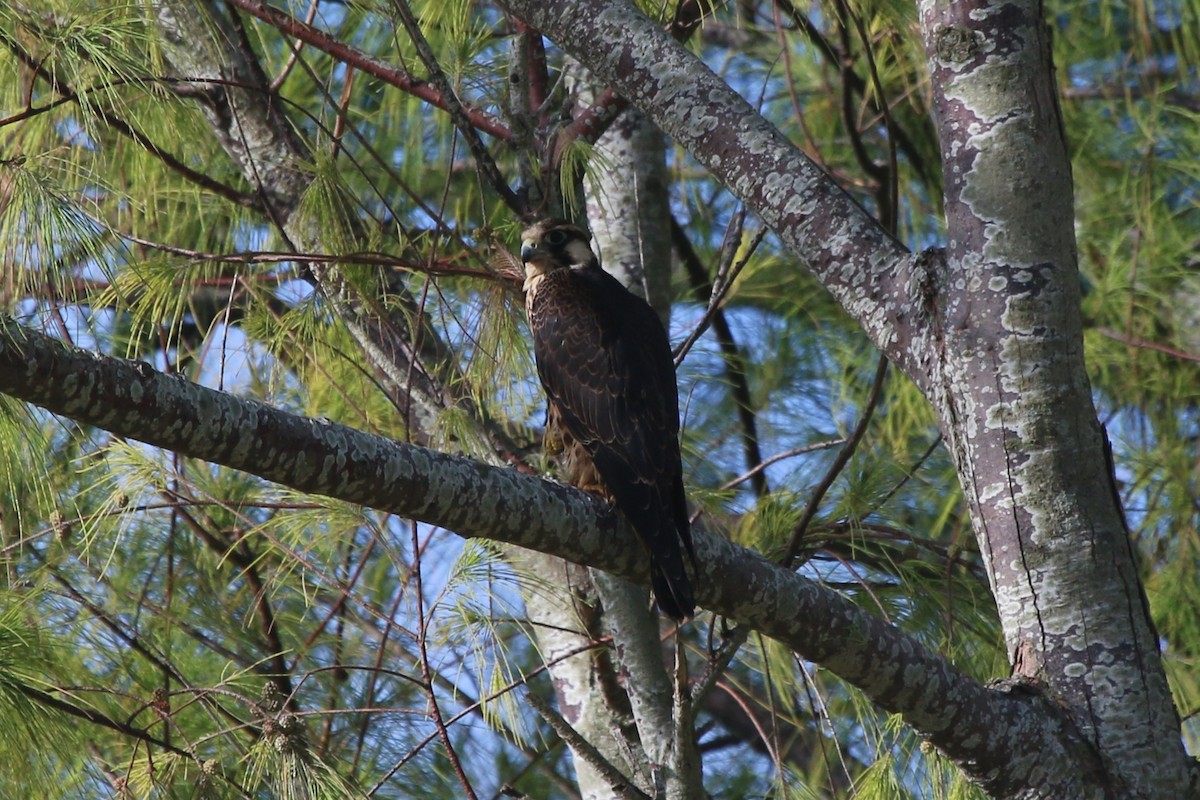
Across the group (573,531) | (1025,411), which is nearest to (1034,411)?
(1025,411)

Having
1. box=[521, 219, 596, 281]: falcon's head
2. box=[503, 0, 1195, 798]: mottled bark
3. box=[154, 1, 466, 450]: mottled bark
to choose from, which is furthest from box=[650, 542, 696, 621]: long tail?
box=[521, 219, 596, 281]: falcon's head

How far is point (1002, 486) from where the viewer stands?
2.29 metres

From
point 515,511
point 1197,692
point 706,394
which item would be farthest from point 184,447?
Result: point 706,394

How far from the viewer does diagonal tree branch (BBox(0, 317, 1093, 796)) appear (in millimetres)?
1820

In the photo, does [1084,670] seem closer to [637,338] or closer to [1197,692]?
[637,338]

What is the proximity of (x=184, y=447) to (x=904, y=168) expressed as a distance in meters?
4.09

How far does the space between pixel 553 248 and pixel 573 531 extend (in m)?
1.25

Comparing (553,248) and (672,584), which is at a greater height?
(553,248)

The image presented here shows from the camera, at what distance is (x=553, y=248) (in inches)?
131

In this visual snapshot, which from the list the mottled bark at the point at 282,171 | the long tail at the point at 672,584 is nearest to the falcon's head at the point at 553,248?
the mottled bark at the point at 282,171

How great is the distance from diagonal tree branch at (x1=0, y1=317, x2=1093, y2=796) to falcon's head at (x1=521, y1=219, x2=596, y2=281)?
0.91m

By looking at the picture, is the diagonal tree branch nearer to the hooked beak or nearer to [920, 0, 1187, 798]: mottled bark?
[920, 0, 1187, 798]: mottled bark

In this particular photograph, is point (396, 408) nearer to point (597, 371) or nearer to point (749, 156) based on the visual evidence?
point (597, 371)

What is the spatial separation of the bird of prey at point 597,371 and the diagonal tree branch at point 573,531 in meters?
0.53
